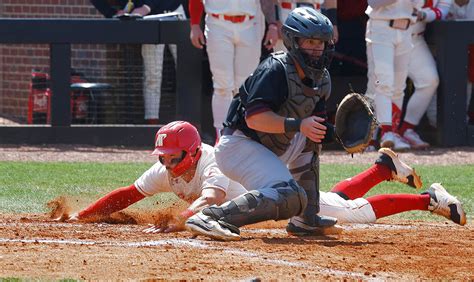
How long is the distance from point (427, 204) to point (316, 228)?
88 centimetres

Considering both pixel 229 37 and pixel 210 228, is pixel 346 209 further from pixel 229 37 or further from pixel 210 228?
pixel 229 37

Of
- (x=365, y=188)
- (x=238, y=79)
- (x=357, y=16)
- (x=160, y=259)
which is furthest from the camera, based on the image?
(x=357, y=16)

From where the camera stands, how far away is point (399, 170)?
7574 millimetres

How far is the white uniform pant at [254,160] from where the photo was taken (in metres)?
6.39

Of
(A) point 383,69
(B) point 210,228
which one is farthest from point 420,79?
(B) point 210,228

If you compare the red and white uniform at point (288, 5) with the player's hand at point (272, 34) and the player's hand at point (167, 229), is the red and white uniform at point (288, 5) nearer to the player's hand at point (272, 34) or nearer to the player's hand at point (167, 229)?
the player's hand at point (272, 34)

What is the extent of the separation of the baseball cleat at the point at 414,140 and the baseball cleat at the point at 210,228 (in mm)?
6791

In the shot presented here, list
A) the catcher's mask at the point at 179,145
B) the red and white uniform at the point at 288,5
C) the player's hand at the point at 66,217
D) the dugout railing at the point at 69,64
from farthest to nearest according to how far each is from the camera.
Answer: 1. the dugout railing at the point at 69,64
2. the red and white uniform at the point at 288,5
3. the player's hand at the point at 66,217
4. the catcher's mask at the point at 179,145

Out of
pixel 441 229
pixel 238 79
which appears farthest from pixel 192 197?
pixel 238 79

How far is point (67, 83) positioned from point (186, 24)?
4.86ft

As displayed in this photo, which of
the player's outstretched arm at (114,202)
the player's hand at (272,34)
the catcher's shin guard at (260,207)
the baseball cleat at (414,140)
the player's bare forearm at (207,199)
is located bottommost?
the baseball cleat at (414,140)

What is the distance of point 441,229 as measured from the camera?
24.2 ft

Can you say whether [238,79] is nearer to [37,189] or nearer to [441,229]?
[37,189]

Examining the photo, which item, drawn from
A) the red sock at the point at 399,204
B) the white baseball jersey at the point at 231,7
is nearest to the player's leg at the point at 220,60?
the white baseball jersey at the point at 231,7
